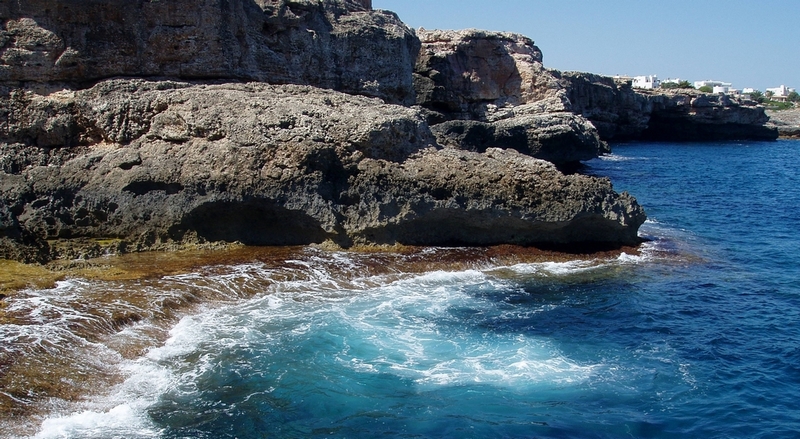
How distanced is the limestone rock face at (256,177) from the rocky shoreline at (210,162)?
0.12 ft

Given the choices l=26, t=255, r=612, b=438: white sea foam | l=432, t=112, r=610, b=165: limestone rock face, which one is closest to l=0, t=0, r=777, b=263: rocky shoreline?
l=26, t=255, r=612, b=438: white sea foam

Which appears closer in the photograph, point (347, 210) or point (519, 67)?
point (347, 210)

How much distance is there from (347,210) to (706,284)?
31.3ft

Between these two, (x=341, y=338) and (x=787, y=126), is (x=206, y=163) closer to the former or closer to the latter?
(x=341, y=338)

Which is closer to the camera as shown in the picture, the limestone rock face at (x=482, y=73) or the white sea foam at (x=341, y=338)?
the white sea foam at (x=341, y=338)

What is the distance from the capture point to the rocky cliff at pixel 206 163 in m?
18.0

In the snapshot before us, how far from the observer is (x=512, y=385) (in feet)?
38.9

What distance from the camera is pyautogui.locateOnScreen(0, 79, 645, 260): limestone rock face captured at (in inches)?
709

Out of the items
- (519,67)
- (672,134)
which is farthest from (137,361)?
(672,134)

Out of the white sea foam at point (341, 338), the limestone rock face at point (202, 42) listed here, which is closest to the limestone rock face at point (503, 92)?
the limestone rock face at point (202, 42)

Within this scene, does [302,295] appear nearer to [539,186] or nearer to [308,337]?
[308,337]

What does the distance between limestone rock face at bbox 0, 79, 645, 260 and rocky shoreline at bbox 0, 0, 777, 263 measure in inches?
1.5

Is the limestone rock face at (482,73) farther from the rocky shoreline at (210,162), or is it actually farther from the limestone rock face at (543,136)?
the rocky shoreline at (210,162)

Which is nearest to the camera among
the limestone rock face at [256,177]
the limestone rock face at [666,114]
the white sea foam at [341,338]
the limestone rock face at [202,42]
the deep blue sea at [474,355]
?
the deep blue sea at [474,355]
